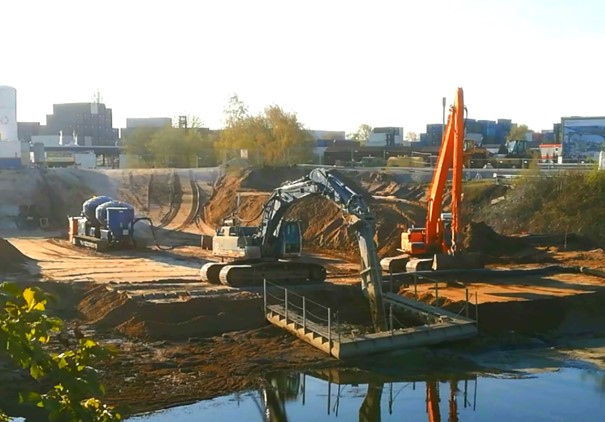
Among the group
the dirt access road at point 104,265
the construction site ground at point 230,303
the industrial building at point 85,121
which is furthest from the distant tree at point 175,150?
the industrial building at point 85,121

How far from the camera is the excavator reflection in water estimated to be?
55.1 feet

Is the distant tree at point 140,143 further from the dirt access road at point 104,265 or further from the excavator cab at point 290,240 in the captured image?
the excavator cab at point 290,240

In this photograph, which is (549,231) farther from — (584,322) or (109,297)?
(109,297)

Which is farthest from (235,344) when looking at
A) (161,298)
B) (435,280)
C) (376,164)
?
(376,164)

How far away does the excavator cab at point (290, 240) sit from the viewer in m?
27.9

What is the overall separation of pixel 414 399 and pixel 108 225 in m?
24.0

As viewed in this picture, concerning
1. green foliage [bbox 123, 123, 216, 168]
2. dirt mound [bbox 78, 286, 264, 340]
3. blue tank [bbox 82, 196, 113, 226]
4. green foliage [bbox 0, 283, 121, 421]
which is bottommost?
dirt mound [bbox 78, 286, 264, 340]

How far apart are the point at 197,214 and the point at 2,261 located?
875 inches

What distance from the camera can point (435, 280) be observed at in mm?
27531

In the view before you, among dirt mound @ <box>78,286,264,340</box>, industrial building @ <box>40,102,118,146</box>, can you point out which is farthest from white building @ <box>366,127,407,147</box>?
dirt mound @ <box>78,286,264,340</box>

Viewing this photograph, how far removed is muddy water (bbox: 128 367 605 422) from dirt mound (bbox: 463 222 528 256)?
15.2 m

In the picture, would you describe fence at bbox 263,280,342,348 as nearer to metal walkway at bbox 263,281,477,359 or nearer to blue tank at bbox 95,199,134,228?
metal walkway at bbox 263,281,477,359

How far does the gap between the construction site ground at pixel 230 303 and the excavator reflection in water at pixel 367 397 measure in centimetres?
59

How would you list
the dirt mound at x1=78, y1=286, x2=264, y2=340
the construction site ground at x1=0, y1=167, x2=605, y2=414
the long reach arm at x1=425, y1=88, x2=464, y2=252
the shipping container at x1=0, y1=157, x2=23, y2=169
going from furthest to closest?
the shipping container at x1=0, y1=157, x2=23, y2=169
the long reach arm at x1=425, y1=88, x2=464, y2=252
the dirt mound at x1=78, y1=286, x2=264, y2=340
the construction site ground at x1=0, y1=167, x2=605, y2=414
